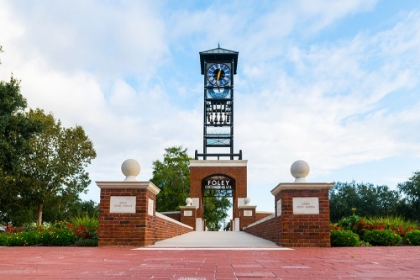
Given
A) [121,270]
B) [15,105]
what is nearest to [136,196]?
[121,270]

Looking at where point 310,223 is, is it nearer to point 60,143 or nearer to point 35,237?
point 35,237

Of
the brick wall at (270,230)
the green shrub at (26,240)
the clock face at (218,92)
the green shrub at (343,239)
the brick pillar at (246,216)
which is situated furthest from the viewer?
the clock face at (218,92)

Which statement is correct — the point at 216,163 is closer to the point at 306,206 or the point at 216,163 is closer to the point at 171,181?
the point at 171,181

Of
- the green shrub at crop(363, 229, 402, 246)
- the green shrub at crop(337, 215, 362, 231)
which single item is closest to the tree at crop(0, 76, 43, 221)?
the green shrub at crop(337, 215, 362, 231)

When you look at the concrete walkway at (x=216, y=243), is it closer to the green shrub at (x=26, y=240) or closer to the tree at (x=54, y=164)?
the green shrub at (x=26, y=240)

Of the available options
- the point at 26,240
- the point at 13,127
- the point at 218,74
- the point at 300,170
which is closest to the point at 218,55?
the point at 218,74

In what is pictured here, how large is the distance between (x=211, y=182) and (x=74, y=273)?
1070 inches

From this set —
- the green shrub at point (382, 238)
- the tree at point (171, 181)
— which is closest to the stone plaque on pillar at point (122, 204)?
the green shrub at point (382, 238)

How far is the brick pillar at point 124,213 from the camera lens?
9461 mm

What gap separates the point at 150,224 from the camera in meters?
10.0

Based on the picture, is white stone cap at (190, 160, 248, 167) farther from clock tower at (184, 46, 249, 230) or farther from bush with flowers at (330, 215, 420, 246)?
bush with flowers at (330, 215, 420, 246)

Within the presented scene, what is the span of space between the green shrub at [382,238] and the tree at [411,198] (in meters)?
26.3

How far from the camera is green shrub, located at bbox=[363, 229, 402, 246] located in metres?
10.4

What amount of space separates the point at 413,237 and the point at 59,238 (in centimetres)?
878
